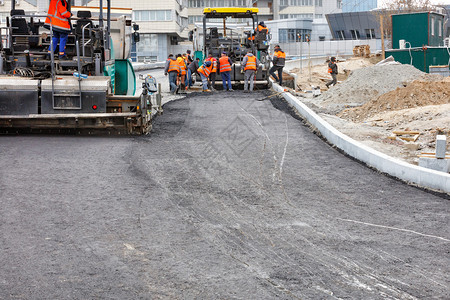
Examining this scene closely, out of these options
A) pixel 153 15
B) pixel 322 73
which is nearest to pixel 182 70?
pixel 322 73

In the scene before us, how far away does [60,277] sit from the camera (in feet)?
16.5

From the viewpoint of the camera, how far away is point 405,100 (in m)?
16.8

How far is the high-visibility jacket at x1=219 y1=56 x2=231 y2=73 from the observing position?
77.8 ft

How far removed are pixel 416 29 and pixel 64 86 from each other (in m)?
24.7

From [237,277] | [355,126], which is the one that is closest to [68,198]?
[237,277]

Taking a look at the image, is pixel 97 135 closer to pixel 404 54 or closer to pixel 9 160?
pixel 9 160

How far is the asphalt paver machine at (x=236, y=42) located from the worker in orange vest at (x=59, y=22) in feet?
40.6

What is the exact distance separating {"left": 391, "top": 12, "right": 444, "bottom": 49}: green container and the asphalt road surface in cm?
2342

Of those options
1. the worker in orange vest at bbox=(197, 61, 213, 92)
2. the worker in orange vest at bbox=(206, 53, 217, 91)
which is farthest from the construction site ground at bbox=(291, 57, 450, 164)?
the worker in orange vest at bbox=(197, 61, 213, 92)

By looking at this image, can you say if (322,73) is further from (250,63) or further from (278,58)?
(250,63)

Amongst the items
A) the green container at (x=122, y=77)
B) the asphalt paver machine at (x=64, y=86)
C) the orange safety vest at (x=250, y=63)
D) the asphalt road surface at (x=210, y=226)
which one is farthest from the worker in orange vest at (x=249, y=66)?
the asphalt road surface at (x=210, y=226)

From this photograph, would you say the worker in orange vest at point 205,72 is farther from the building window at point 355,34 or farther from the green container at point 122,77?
the building window at point 355,34

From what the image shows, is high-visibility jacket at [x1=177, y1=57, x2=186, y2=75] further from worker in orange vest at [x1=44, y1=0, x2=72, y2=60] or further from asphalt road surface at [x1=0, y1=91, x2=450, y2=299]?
asphalt road surface at [x1=0, y1=91, x2=450, y2=299]

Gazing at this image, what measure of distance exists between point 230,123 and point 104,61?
10.5 feet
